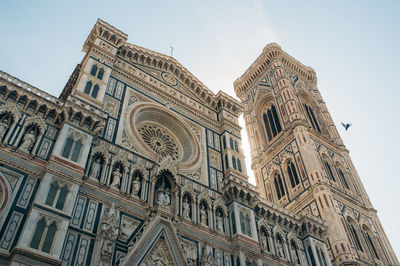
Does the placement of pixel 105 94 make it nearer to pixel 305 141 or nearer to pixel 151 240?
pixel 151 240

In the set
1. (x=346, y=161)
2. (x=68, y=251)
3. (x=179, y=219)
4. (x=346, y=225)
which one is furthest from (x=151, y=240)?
(x=346, y=161)

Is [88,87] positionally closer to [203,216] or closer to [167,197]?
[167,197]

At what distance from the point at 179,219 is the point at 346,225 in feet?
40.6

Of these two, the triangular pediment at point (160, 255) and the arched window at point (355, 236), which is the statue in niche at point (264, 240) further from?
the arched window at point (355, 236)

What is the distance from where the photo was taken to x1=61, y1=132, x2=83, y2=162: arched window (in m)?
12.9

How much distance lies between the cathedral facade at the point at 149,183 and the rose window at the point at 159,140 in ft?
0.24

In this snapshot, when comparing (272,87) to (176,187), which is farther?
(272,87)

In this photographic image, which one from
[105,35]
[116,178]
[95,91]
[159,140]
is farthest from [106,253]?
[105,35]

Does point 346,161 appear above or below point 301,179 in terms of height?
above

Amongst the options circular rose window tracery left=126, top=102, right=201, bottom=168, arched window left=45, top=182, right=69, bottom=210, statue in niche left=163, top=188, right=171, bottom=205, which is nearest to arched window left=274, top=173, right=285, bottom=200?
circular rose window tracery left=126, top=102, right=201, bottom=168

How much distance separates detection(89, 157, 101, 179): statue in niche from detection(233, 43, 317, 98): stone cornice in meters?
26.1

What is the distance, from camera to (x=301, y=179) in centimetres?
2534

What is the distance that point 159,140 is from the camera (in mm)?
17984

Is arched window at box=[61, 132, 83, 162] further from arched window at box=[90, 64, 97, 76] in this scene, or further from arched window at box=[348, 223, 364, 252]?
arched window at box=[348, 223, 364, 252]
